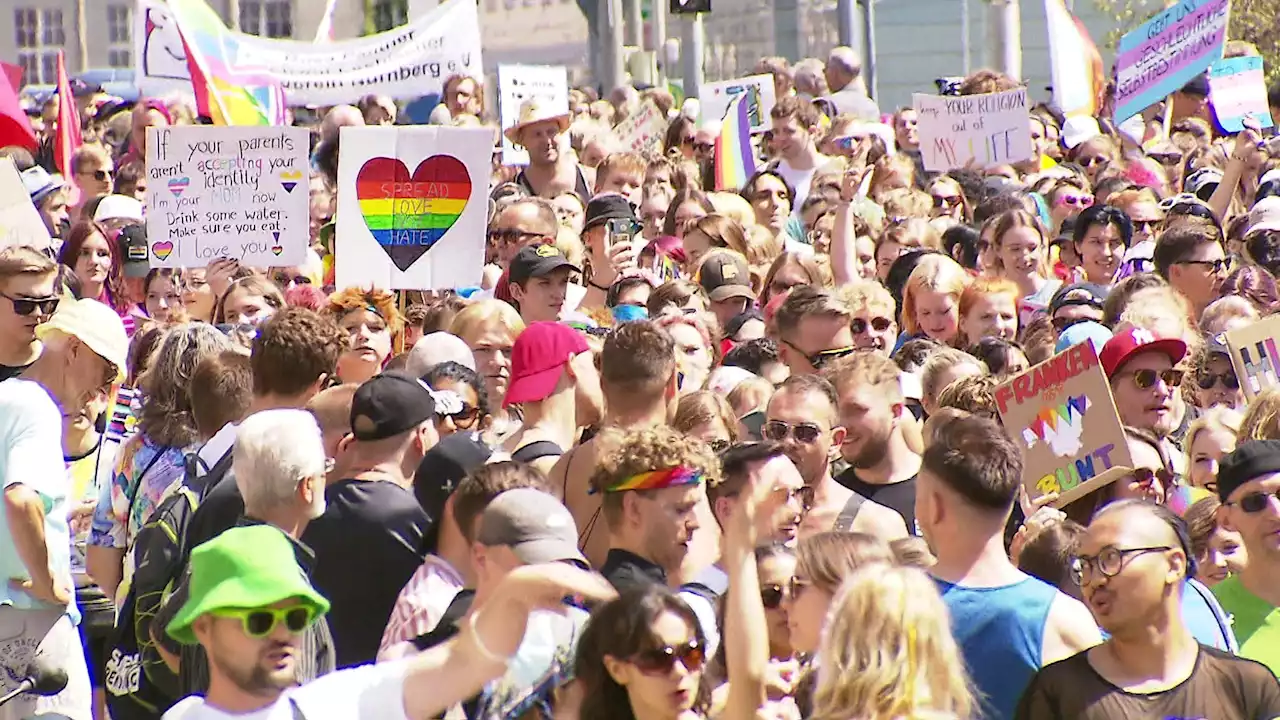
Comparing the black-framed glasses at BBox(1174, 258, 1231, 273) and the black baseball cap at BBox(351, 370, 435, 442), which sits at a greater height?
the black-framed glasses at BBox(1174, 258, 1231, 273)

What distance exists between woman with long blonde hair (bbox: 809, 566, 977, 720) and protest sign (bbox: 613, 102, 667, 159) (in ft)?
38.0

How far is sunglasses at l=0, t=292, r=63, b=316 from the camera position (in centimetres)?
724

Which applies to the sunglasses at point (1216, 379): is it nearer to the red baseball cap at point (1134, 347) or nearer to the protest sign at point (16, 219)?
the red baseball cap at point (1134, 347)

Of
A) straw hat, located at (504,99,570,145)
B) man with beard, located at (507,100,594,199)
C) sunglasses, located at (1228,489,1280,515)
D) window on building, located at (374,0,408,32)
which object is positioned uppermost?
window on building, located at (374,0,408,32)

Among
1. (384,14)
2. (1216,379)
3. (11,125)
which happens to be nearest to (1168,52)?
(1216,379)

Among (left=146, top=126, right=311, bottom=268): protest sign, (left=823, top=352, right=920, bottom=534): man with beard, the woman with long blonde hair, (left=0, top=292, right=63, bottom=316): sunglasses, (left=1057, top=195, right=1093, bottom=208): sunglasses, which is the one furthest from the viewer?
(left=1057, top=195, right=1093, bottom=208): sunglasses

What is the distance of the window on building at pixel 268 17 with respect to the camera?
6738 cm

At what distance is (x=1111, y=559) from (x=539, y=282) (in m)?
4.63

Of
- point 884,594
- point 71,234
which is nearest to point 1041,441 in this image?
point 884,594

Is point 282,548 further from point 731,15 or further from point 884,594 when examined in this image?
point 731,15

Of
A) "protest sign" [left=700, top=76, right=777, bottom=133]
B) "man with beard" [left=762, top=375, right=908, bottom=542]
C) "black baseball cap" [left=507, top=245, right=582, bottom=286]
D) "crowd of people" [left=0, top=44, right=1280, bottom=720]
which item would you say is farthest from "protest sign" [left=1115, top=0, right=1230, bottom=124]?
"man with beard" [left=762, top=375, right=908, bottom=542]

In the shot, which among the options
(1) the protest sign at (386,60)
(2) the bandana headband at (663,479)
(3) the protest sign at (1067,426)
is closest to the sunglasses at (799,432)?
(3) the protest sign at (1067,426)

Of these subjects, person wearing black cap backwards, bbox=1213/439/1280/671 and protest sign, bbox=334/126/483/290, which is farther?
protest sign, bbox=334/126/483/290

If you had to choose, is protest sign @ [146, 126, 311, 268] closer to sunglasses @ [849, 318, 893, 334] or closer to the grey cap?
sunglasses @ [849, 318, 893, 334]
